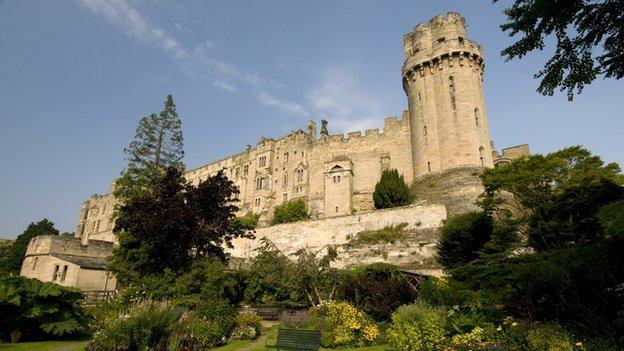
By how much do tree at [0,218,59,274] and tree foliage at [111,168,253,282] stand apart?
39.4 m

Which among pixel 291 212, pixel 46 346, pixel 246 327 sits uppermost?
pixel 291 212

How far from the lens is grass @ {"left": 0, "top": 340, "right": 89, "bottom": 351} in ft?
37.6

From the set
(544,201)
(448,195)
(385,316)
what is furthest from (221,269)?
(448,195)

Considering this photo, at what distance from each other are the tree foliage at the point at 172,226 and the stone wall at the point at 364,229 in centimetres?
1246

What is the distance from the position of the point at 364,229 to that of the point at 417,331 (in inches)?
921

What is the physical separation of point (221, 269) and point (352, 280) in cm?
648

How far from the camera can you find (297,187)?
185ft

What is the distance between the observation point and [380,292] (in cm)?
1530

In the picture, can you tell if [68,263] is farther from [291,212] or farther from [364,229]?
[364,229]

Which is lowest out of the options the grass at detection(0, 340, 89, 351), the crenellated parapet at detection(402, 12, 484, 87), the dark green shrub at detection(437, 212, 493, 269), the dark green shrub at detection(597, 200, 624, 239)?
the grass at detection(0, 340, 89, 351)

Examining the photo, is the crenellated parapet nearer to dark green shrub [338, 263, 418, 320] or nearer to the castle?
the castle

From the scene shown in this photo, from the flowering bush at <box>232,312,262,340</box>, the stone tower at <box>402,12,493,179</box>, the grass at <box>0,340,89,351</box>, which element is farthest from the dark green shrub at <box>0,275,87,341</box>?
the stone tower at <box>402,12,493,179</box>

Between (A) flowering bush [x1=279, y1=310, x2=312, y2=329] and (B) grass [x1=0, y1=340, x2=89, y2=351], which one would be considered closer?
(B) grass [x1=0, y1=340, x2=89, y2=351]

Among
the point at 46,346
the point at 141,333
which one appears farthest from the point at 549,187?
the point at 46,346
